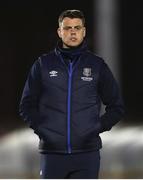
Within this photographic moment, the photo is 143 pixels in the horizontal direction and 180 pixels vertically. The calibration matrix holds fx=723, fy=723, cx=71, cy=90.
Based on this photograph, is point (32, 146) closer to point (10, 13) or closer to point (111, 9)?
point (111, 9)

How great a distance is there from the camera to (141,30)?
11359 mm

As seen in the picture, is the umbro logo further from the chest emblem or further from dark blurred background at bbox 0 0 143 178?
dark blurred background at bbox 0 0 143 178

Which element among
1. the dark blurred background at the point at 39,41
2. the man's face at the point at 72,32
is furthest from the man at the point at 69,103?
the dark blurred background at the point at 39,41

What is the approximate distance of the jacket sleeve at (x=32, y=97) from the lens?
115 inches

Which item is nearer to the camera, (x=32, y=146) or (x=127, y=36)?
(x=32, y=146)

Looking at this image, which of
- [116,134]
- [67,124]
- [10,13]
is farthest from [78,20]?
[10,13]

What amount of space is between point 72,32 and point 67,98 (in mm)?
264

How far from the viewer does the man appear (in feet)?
9.37

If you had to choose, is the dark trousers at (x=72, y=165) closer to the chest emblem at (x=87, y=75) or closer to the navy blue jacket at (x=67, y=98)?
the navy blue jacket at (x=67, y=98)

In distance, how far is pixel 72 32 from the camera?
2.87 m

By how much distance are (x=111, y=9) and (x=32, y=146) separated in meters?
1.94

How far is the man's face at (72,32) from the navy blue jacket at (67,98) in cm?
3

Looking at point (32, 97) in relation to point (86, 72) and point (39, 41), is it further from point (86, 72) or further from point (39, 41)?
point (39, 41)

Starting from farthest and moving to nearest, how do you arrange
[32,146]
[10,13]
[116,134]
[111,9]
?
[10,13] < [111,9] < [116,134] < [32,146]
